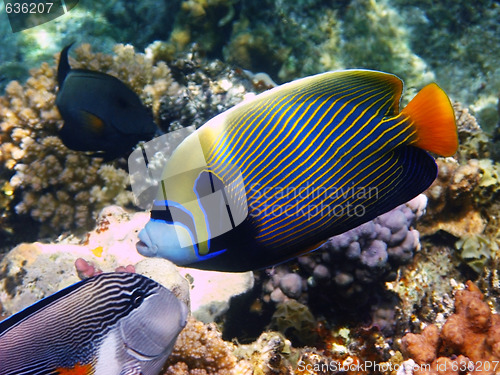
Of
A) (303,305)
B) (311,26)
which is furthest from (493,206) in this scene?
(311,26)

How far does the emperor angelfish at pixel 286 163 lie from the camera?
1.34 metres

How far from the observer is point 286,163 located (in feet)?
4.49

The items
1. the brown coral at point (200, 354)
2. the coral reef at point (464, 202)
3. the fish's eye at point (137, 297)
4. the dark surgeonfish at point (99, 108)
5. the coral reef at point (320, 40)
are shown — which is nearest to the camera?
the fish's eye at point (137, 297)

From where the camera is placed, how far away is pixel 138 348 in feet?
4.84

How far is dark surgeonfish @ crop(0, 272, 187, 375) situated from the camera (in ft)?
4.44

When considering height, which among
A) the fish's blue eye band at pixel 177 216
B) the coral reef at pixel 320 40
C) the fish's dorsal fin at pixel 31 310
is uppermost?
the fish's blue eye band at pixel 177 216

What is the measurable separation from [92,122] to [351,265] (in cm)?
278

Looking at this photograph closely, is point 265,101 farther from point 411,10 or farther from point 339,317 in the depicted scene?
point 411,10

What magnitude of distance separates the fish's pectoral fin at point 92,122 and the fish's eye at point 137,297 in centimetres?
233

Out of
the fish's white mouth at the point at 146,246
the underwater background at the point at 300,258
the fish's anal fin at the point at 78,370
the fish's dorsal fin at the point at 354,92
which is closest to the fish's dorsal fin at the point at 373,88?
the fish's dorsal fin at the point at 354,92

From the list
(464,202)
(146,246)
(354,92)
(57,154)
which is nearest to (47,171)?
(57,154)

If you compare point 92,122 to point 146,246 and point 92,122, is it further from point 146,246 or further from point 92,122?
point 146,246

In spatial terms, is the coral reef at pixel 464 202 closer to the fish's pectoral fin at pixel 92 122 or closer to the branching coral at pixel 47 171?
the fish's pectoral fin at pixel 92 122

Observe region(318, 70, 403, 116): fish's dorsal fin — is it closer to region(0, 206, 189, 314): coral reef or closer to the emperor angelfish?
the emperor angelfish
